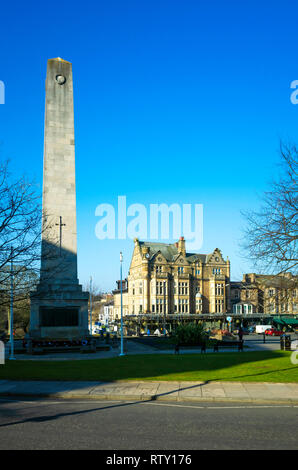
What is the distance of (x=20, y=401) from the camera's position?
1370cm

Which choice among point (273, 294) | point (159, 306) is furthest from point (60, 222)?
point (159, 306)

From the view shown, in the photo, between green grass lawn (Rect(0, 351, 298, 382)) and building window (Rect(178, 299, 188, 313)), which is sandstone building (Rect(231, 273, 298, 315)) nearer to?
green grass lawn (Rect(0, 351, 298, 382))

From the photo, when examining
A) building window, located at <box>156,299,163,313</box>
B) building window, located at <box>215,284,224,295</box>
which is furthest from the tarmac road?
building window, located at <box>215,284,224,295</box>

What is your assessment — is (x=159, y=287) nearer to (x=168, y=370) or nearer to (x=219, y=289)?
(x=219, y=289)

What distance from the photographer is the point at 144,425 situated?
33.4 feet

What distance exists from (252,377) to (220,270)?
89.0 metres

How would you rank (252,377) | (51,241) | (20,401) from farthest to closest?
1. (51,241)
2. (252,377)
3. (20,401)

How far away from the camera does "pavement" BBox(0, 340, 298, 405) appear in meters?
13.8

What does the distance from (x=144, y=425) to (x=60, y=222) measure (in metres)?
23.8

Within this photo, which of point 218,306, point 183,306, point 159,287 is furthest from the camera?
point 218,306

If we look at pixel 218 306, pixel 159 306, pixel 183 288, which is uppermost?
pixel 183 288

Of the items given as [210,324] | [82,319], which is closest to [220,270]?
[210,324]
